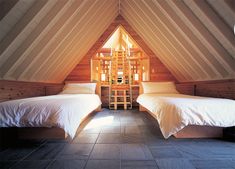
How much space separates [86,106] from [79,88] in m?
1.48

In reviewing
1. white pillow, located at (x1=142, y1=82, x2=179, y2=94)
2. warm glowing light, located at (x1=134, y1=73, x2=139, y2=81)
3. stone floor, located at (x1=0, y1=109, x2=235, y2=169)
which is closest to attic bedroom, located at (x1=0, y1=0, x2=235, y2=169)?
stone floor, located at (x1=0, y1=109, x2=235, y2=169)

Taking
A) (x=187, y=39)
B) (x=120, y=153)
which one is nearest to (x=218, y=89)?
(x=187, y=39)

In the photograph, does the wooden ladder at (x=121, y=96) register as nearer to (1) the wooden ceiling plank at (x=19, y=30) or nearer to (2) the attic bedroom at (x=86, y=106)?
(2) the attic bedroom at (x=86, y=106)

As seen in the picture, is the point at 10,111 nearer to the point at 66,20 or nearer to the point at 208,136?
the point at 66,20

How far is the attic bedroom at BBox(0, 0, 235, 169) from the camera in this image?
1.58 meters

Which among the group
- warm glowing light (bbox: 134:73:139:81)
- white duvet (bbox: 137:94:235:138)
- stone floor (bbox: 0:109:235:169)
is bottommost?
stone floor (bbox: 0:109:235:169)

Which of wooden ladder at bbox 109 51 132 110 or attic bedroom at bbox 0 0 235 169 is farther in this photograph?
wooden ladder at bbox 109 51 132 110

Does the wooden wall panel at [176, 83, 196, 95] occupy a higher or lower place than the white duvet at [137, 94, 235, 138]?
higher

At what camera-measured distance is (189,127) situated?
208cm

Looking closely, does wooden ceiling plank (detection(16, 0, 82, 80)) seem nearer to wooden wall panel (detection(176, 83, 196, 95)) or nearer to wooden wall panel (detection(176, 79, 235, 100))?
wooden wall panel (detection(176, 79, 235, 100))

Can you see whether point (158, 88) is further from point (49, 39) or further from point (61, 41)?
point (49, 39)

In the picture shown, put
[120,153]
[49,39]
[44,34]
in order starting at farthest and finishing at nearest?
1. [49,39]
2. [44,34]
3. [120,153]

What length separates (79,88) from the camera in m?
4.07

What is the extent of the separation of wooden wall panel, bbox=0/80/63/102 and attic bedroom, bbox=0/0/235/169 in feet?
0.08
